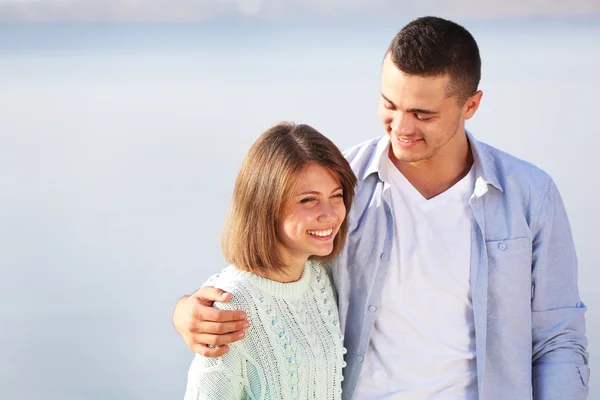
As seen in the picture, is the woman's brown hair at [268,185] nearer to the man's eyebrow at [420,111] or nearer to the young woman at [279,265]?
the young woman at [279,265]

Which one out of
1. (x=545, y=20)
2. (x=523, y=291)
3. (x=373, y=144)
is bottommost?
(x=523, y=291)

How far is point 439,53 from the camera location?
6.94 feet

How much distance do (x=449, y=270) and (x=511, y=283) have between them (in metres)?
0.13

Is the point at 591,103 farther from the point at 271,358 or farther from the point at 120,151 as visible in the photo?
the point at 271,358

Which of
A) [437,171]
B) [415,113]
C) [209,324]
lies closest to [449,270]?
[437,171]

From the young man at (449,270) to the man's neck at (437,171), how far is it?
0.07ft

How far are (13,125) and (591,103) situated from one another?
2578 mm

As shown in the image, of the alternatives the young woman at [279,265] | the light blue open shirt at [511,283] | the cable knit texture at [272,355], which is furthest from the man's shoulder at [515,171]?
the cable knit texture at [272,355]

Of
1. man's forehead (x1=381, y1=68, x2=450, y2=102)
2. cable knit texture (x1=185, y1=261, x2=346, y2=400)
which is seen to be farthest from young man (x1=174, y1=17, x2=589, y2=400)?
cable knit texture (x1=185, y1=261, x2=346, y2=400)

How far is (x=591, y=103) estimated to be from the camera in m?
4.23

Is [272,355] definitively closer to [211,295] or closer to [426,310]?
[211,295]

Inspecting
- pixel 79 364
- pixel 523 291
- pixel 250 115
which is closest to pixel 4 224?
pixel 79 364

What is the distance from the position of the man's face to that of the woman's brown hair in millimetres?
189

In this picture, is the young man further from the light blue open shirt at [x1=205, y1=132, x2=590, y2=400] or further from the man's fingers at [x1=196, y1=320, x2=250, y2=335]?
the man's fingers at [x1=196, y1=320, x2=250, y2=335]
